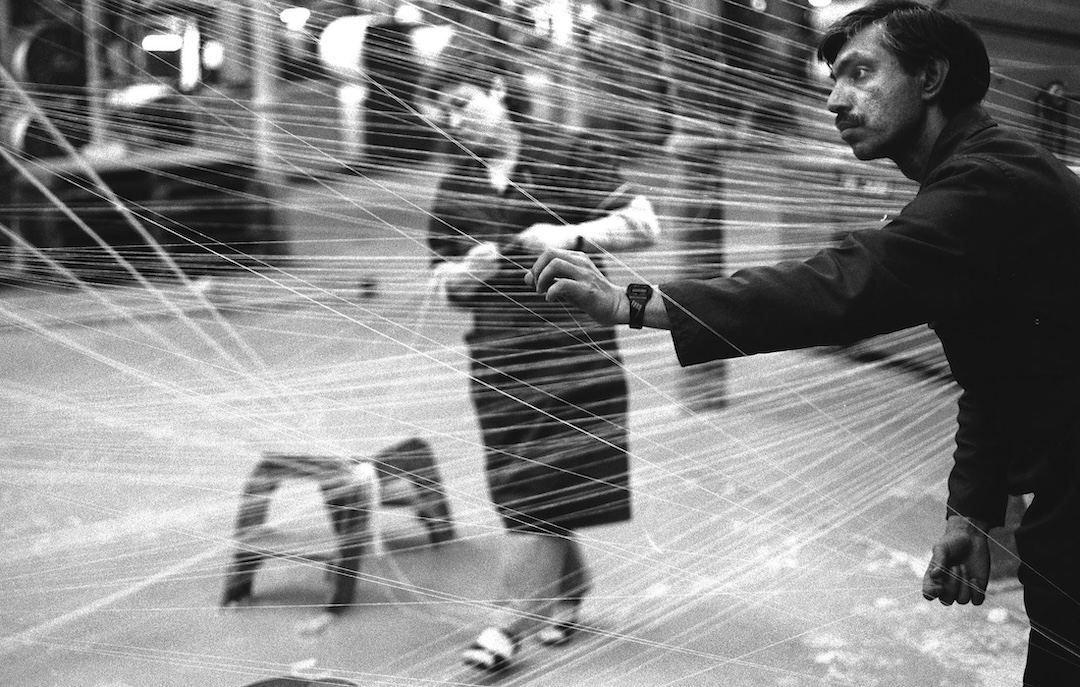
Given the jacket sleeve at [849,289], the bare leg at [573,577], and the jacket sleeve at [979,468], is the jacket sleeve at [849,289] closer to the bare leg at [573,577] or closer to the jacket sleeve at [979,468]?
the jacket sleeve at [979,468]

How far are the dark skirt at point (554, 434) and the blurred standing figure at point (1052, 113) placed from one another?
95 centimetres

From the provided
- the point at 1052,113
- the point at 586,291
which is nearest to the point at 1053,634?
the point at 586,291

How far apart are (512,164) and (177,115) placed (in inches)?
19.1

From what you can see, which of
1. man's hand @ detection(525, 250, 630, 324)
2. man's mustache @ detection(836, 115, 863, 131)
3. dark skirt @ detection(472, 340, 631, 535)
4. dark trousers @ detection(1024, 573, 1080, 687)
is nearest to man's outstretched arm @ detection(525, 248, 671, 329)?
man's hand @ detection(525, 250, 630, 324)

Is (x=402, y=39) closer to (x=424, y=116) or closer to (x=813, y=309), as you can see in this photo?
(x=424, y=116)

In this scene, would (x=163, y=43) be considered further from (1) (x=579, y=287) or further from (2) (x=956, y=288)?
(2) (x=956, y=288)

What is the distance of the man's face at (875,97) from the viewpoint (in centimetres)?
112

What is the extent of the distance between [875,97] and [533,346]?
0.74 m

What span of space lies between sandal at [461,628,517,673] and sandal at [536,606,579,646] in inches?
3.9

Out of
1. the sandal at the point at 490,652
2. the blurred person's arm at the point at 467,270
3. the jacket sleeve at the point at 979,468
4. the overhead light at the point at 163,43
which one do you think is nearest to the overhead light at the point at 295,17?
the overhead light at the point at 163,43

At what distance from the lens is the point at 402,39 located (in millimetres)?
1247

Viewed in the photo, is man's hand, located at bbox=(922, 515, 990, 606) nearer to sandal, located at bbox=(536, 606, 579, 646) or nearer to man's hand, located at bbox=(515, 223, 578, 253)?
man's hand, located at bbox=(515, 223, 578, 253)

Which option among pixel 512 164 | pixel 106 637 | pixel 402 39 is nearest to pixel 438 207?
pixel 512 164

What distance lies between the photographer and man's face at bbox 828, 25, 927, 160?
3.67 ft
